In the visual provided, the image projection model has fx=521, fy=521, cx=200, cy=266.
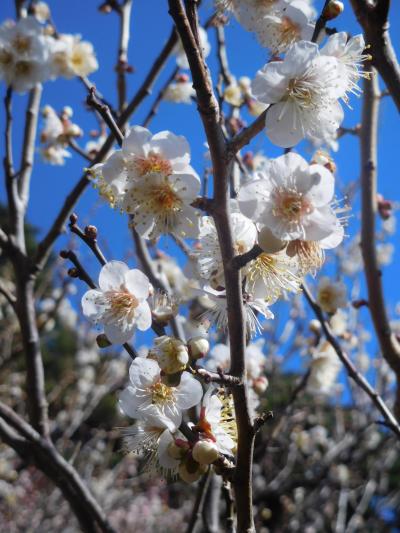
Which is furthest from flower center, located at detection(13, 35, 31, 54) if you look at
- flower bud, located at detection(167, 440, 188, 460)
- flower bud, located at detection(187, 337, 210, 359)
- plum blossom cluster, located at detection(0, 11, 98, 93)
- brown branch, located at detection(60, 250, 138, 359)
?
flower bud, located at detection(167, 440, 188, 460)

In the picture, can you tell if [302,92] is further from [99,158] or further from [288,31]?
[99,158]

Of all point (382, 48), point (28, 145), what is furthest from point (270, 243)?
point (28, 145)

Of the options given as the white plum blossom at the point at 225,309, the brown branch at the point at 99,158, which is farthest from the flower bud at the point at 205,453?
the brown branch at the point at 99,158

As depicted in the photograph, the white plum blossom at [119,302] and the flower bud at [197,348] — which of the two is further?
the white plum blossom at [119,302]

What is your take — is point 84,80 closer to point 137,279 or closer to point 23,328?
point 23,328

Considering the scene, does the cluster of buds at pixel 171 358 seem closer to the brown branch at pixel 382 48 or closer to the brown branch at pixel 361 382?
the brown branch at pixel 361 382
